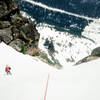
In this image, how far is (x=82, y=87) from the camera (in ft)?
58.9

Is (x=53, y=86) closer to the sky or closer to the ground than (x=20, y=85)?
closer to the sky

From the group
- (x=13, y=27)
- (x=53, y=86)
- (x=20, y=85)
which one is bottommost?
(x=20, y=85)

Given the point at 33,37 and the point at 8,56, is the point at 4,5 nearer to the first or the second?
the point at 33,37

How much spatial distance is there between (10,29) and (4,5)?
25.5ft

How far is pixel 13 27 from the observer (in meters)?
43.6

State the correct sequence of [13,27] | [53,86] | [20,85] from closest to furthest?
[20,85] → [53,86] → [13,27]

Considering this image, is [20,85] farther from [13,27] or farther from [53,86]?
[13,27]

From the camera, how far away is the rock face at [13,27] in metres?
40.7

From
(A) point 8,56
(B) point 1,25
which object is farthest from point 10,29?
(A) point 8,56

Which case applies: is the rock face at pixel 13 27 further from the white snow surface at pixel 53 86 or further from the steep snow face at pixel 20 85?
the white snow surface at pixel 53 86

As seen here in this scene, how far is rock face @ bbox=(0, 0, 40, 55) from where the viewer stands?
4069cm

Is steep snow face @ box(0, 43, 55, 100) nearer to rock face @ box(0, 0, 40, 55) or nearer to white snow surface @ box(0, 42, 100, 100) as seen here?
white snow surface @ box(0, 42, 100, 100)

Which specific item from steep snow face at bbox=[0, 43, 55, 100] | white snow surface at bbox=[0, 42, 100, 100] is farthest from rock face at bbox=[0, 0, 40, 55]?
white snow surface at bbox=[0, 42, 100, 100]

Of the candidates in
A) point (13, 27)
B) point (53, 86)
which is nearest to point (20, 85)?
point (53, 86)
